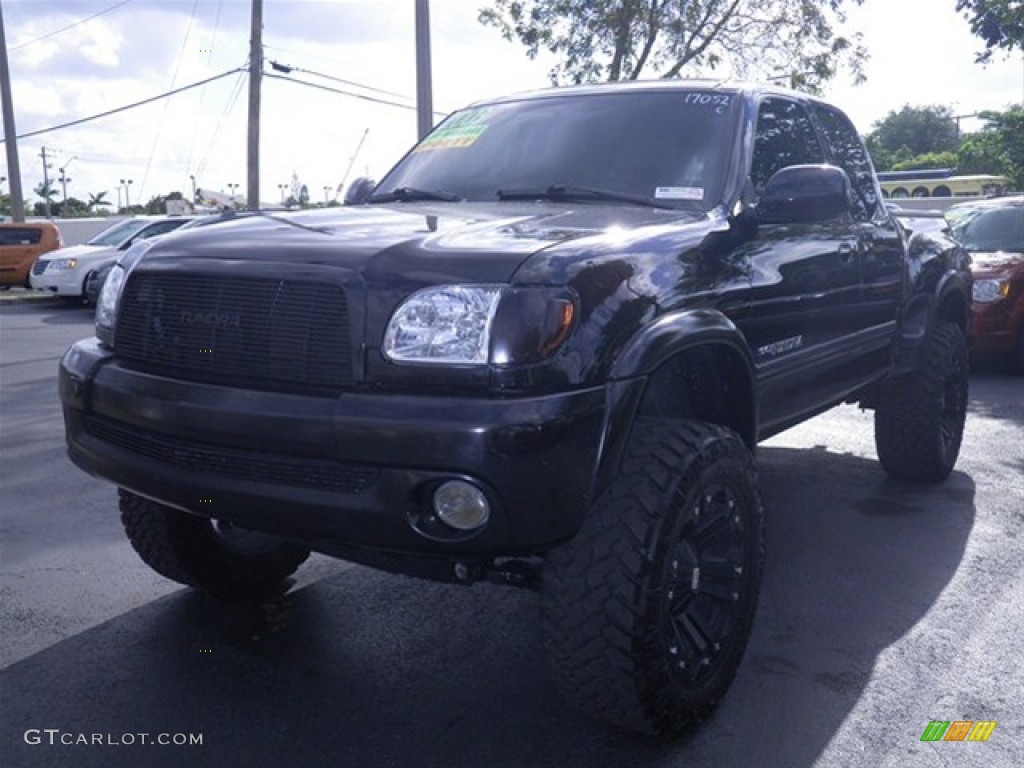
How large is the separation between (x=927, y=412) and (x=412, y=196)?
2.99 meters

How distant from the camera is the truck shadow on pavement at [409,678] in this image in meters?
3.15

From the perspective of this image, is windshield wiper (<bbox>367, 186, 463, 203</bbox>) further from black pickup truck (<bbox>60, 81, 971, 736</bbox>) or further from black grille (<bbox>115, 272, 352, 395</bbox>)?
black grille (<bbox>115, 272, 352, 395</bbox>)

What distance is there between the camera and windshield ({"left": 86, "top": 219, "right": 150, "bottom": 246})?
2059 centimetres

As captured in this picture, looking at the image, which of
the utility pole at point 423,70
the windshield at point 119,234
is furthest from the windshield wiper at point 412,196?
the windshield at point 119,234

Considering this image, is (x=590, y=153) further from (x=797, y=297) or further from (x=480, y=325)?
(x=480, y=325)

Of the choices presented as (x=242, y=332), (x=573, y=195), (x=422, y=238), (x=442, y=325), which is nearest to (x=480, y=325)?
(x=442, y=325)

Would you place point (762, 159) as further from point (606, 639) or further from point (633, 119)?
point (606, 639)

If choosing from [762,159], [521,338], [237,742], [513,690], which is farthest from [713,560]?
[762,159]

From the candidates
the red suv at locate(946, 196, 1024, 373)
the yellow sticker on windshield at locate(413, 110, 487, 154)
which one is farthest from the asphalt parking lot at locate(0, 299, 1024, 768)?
the red suv at locate(946, 196, 1024, 373)

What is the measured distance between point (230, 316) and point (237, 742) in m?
1.19

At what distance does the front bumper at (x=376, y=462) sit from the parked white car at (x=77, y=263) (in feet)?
54.7

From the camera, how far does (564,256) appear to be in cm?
299

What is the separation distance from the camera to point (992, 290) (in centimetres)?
987

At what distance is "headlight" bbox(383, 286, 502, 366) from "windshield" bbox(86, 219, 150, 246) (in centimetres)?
1881
